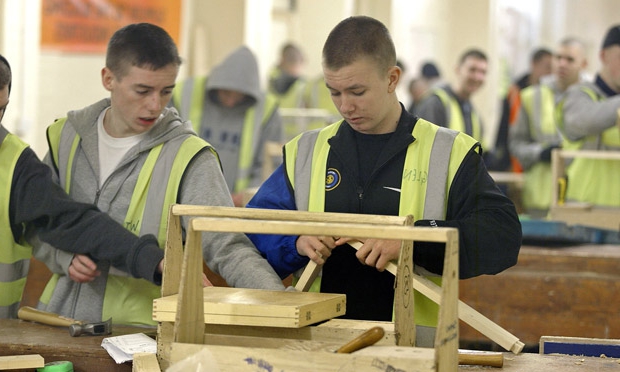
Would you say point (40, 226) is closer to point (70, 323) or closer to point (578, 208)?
point (70, 323)

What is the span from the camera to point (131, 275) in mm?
3471

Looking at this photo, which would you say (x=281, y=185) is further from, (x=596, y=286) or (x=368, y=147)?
(x=596, y=286)

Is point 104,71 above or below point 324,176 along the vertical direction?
above

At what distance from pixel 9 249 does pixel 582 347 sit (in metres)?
1.83

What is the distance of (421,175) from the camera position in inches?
128

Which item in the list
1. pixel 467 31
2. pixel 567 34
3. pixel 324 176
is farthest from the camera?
pixel 567 34

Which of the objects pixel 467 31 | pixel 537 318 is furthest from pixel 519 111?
pixel 467 31

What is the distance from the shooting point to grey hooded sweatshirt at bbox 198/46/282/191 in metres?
6.28

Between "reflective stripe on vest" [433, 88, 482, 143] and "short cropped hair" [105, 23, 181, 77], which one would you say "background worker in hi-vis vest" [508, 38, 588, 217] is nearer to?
"reflective stripe on vest" [433, 88, 482, 143]

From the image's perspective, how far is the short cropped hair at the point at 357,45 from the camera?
323 cm

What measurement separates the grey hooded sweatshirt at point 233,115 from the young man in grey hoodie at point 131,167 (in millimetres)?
2619

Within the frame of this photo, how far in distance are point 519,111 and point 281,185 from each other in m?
6.07

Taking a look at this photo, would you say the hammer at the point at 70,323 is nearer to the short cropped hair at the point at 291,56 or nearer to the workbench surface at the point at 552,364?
the workbench surface at the point at 552,364

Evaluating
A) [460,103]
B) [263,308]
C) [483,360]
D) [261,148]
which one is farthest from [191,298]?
[460,103]
